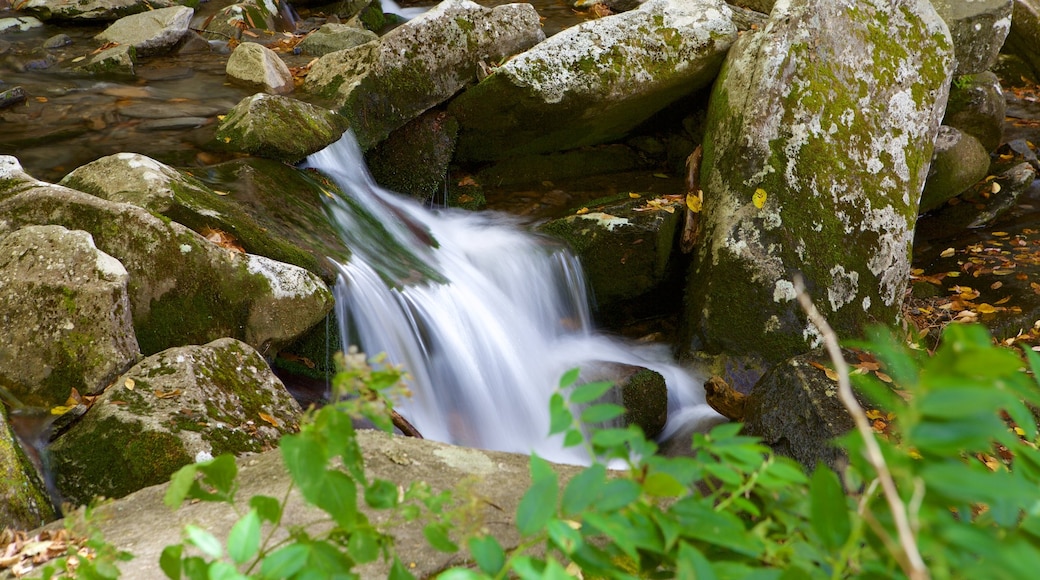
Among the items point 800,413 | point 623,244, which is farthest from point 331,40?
point 800,413

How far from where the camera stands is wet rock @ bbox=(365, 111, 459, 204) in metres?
7.35

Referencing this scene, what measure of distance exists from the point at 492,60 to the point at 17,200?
4.53 meters

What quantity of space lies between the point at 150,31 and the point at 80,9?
160cm

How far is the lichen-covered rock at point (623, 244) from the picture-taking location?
6574 millimetres

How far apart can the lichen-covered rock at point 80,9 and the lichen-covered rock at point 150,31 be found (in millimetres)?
719

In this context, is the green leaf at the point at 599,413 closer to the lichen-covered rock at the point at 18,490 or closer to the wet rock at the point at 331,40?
the lichen-covered rock at the point at 18,490

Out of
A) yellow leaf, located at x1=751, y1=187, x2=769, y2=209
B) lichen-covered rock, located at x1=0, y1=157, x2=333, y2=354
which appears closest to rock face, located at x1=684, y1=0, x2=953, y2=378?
yellow leaf, located at x1=751, y1=187, x2=769, y2=209

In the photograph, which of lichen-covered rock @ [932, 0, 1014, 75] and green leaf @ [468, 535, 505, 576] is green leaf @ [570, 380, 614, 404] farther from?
lichen-covered rock @ [932, 0, 1014, 75]

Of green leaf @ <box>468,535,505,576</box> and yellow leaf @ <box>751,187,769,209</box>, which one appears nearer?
green leaf @ <box>468,535,505,576</box>

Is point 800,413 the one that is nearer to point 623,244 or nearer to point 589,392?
point 623,244

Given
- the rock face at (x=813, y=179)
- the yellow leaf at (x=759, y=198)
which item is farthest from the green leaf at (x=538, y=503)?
the yellow leaf at (x=759, y=198)

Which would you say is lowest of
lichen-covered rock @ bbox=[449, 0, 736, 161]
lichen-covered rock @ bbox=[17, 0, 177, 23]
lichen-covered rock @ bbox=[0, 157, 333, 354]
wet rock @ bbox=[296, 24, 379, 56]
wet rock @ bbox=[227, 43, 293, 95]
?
lichen-covered rock @ bbox=[0, 157, 333, 354]

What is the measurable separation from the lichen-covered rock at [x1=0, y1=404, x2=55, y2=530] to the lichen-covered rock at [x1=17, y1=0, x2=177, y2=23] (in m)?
8.13

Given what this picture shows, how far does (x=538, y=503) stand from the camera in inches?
36.1
